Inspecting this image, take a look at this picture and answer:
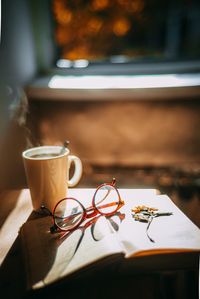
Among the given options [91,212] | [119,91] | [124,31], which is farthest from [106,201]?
[124,31]

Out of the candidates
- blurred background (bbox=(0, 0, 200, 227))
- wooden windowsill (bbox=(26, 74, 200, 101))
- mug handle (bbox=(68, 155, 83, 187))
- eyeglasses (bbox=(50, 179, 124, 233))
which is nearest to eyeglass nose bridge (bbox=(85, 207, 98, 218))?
eyeglasses (bbox=(50, 179, 124, 233))

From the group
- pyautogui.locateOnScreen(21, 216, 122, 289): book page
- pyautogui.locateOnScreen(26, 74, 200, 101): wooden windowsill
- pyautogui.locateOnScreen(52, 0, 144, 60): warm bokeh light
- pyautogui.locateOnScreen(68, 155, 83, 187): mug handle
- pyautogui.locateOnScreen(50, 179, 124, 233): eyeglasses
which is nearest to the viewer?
pyautogui.locateOnScreen(21, 216, 122, 289): book page

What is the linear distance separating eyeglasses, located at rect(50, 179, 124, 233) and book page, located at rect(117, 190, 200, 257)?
38mm

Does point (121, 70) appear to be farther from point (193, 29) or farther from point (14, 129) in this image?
point (14, 129)

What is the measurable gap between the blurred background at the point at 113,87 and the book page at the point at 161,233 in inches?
32.8

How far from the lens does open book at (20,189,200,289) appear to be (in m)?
0.52

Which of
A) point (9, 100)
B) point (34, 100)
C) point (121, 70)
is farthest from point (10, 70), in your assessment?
point (121, 70)

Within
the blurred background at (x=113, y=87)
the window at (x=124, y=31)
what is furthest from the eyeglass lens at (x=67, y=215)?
the window at (x=124, y=31)

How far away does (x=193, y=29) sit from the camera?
1.91 metres

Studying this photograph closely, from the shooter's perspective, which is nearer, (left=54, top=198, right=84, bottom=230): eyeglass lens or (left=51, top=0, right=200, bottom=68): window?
(left=54, top=198, right=84, bottom=230): eyeglass lens

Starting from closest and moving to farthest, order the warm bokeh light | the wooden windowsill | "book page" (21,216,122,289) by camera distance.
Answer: "book page" (21,216,122,289), the wooden windowsill, the warm bokeh light

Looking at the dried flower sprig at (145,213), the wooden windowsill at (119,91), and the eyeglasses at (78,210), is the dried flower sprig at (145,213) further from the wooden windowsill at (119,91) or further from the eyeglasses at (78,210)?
the wooden windowsill at (119,91)

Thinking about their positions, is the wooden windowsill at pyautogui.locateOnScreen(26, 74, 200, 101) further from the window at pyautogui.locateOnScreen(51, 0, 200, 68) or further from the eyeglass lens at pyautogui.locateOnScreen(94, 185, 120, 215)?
the eyeglass lens at pyautogui.locateOnScreen(94, 185, 120, 215)

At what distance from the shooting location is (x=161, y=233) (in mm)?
620
